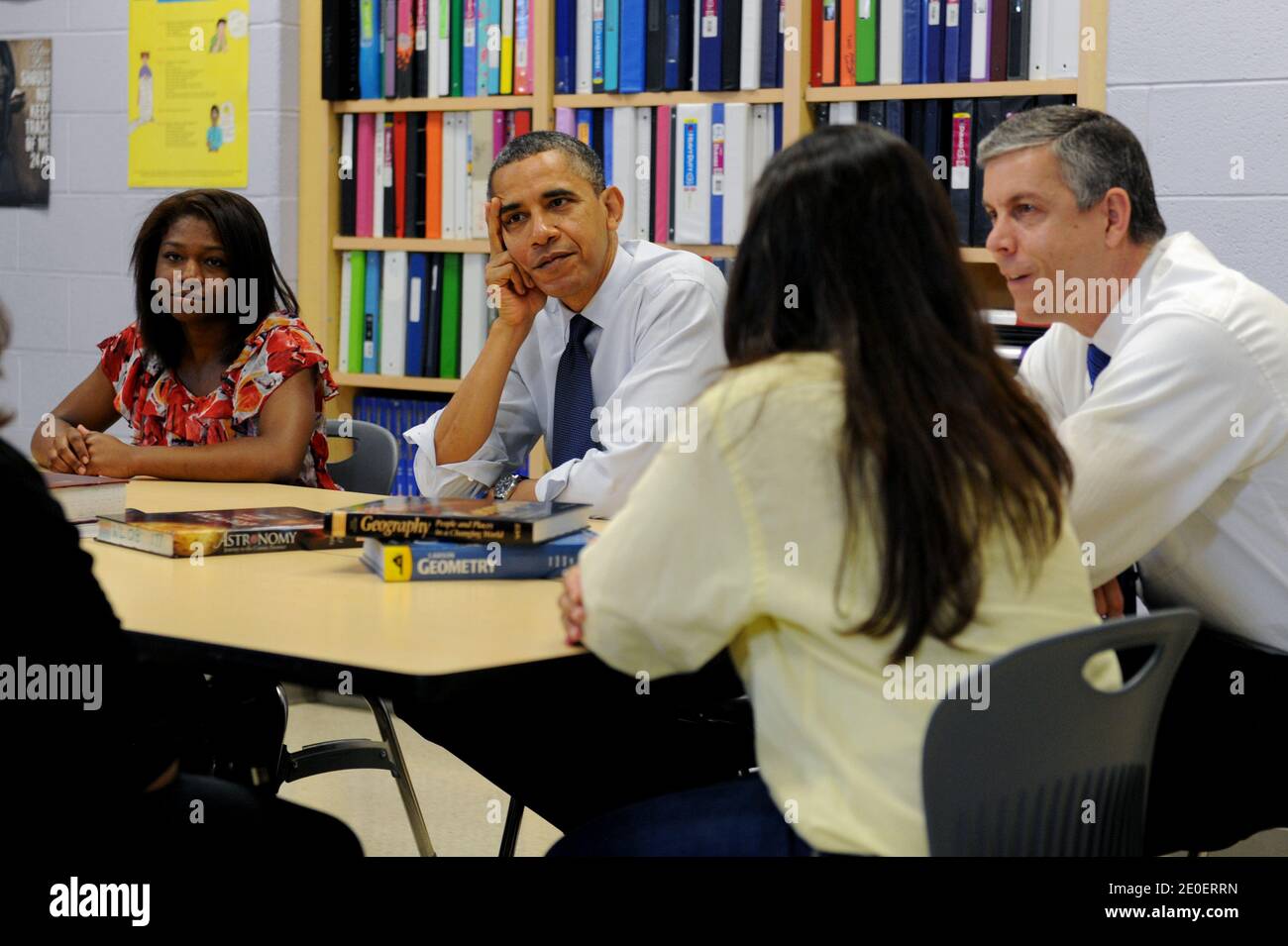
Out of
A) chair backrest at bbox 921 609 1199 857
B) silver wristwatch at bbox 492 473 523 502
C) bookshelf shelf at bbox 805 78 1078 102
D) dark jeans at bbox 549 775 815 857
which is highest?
bookshelf shelf at bbox 805 78 1078 102

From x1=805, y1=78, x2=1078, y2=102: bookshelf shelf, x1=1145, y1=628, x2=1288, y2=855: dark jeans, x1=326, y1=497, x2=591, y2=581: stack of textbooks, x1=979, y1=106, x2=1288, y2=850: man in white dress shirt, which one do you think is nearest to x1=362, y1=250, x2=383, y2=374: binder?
x1=805, y1=78, x2=1078, y2=102: bookshelf shelf

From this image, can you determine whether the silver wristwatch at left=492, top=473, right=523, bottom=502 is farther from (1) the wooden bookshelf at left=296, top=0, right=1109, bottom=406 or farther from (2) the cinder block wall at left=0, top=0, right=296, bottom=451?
(2) the cinder block wall at left=0, top=0, right=296, bottom=451

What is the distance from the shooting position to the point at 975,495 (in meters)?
1.28

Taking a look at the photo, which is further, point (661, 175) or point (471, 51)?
point (471, 51)

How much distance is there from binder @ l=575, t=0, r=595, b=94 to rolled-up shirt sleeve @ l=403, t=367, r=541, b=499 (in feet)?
3.88

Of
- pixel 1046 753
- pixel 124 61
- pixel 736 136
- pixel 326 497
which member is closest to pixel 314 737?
pixel 326 497

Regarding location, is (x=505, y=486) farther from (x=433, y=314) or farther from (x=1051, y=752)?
(x=433, y=314)

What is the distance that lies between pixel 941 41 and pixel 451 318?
4.68ft

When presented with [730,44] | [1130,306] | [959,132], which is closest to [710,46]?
[730,44]

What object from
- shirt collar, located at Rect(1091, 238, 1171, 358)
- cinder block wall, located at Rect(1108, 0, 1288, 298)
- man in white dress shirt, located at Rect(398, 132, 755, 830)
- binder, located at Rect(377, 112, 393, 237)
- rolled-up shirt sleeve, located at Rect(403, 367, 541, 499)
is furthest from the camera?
binder, located at Rect(377, 112, 393, 237)

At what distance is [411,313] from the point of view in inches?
154

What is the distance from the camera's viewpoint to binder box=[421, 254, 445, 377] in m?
3.87
